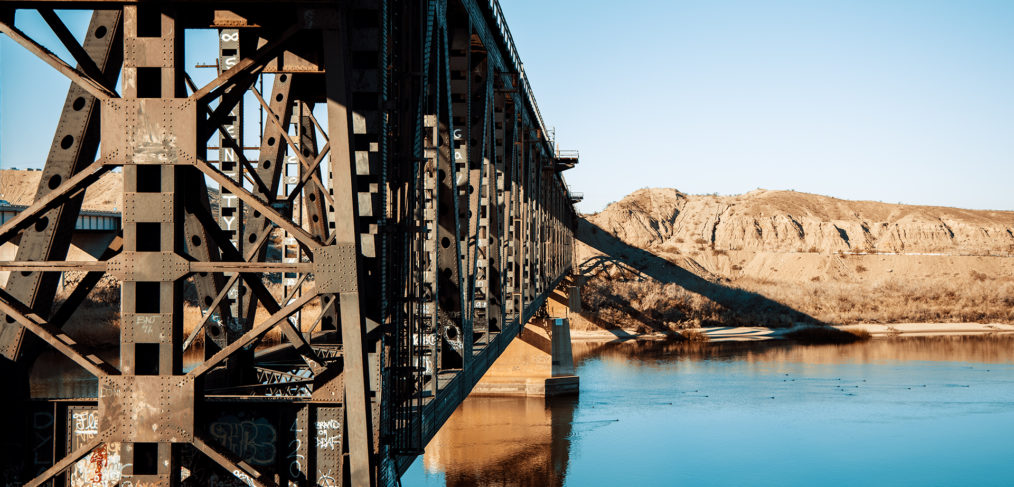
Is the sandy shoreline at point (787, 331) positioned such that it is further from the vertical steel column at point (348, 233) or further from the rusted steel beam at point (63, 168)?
the vertical steel column at point (348, 233)

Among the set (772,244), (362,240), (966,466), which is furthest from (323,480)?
(772,244)

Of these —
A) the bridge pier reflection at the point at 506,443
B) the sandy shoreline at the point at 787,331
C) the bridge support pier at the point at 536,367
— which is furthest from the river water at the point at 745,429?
the sandy shoreline at the point at 787,331

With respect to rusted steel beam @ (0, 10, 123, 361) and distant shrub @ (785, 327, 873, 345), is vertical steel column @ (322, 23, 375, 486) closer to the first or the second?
rusted steel beam @ (0, 10, 123, 361)

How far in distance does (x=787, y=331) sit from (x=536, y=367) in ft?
107

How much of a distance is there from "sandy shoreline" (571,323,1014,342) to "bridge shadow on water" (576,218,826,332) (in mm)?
2477

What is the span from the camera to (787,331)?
6419cm

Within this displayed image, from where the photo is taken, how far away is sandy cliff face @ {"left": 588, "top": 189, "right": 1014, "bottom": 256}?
4555 inches

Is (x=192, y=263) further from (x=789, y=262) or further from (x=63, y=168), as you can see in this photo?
(x=789, y=262)

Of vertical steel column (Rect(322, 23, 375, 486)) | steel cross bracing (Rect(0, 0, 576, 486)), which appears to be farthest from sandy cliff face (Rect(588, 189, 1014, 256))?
vertical steel column (Rect(322, 23, 375, 486))

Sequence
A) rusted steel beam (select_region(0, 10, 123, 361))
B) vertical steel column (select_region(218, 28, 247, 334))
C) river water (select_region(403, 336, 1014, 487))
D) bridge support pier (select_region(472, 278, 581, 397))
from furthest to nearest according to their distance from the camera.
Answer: bridge support pier (select_region(472, 278, 581, 397))
river water (select_region(403, 336, 1014, 487))
vertical steel column (select_region(218, 28, 247, 334))
rusted steel beam (select_region(0, 10, 123, 361))

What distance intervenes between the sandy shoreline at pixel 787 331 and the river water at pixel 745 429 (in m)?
14.4

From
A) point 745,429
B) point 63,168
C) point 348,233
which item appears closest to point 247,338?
point 348,233

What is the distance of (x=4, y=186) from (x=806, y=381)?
13319 centimetres

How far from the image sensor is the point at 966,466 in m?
26.4
